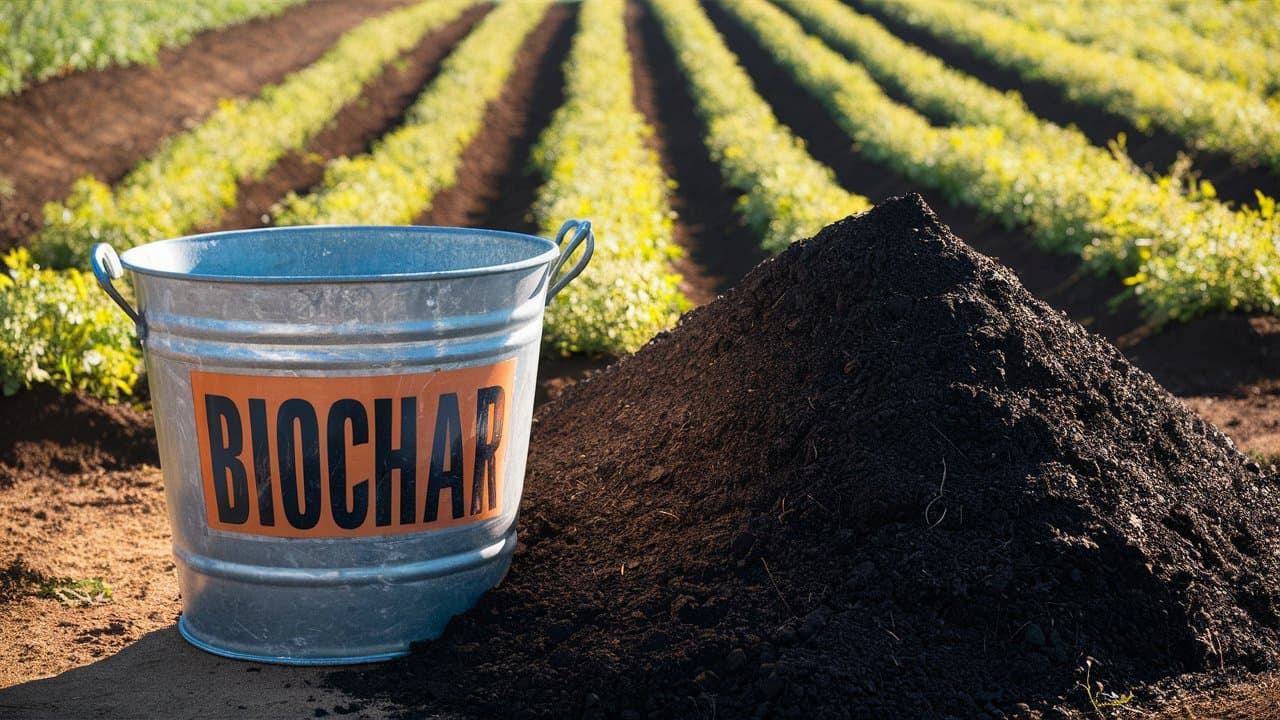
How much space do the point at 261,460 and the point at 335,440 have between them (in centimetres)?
21

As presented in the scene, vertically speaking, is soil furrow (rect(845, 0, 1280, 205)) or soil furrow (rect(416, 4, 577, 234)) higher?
soil furrow (rect(845, 0, 1280, 205))

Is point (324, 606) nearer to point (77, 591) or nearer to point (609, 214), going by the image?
point (77, 591)

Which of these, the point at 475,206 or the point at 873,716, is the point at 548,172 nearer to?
the point at 475,206

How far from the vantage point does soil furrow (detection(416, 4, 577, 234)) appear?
1164 centimetres

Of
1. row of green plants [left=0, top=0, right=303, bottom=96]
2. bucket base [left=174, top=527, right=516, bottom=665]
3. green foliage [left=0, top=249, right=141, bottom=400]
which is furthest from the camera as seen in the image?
row of green plants [left=0, top=0, right=303, bottom=96]

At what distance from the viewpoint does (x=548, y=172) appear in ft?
41.9

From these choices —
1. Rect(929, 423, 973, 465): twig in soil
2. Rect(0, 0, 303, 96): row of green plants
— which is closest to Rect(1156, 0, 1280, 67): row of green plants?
Rect(0, 0, 303, 96): row of green plants

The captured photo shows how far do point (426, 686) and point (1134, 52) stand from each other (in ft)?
64.9

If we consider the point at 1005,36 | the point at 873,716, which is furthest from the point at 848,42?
the point at 873,716

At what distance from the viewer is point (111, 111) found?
45.4ft

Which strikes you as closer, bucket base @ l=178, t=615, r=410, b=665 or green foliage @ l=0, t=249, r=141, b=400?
bucket base @ l=178, t=615, r=410, b=665

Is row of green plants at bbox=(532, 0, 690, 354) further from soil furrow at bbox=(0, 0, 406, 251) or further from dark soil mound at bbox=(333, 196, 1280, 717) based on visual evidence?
soil furrow at bbox=(0, 0, 406, 251)

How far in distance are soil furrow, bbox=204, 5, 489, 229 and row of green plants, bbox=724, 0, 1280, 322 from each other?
20.5ft

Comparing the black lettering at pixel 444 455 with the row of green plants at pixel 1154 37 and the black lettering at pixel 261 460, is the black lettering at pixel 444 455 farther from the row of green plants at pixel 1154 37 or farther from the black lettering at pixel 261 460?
the row of green plants at pixel 1154 37
